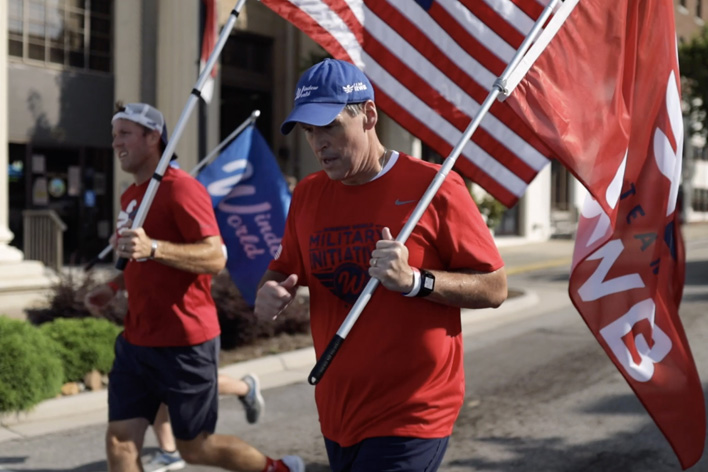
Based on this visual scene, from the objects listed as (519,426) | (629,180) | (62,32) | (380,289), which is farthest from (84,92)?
(380,289)

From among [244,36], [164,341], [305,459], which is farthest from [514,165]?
[244,36]

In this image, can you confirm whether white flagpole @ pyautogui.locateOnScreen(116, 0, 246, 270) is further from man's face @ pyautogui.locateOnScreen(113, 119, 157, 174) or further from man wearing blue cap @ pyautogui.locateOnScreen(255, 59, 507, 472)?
man wearing blue cap @ pyautogui.locateOnScreen(255, 59, 507, 472)

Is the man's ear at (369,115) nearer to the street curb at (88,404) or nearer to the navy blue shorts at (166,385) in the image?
the navy blue shorts at (166,385)

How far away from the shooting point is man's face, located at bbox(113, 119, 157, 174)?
13.9ft

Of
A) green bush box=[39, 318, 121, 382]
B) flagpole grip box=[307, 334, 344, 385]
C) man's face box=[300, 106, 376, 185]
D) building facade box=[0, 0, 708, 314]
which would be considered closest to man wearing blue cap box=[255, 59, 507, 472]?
man's face box=[300, 106, 376, 185]

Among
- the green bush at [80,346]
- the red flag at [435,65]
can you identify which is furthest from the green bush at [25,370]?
the red flag at [435,65]

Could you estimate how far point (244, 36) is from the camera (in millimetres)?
19609

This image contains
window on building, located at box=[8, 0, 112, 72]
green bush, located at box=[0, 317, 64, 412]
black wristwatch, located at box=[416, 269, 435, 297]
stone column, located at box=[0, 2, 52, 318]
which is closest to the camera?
black wristwatch, located at box=[416, 269, 435, 297]

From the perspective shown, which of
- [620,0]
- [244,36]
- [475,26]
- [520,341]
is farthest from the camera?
[244,36]

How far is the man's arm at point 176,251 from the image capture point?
3793mm

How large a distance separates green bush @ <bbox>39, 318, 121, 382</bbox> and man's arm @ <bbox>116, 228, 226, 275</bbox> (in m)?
3.04

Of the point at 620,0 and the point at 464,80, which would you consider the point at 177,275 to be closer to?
the point at 464,80

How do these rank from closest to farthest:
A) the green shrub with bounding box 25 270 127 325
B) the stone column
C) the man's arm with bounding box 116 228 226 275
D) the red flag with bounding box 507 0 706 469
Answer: the red flag with bounding box 507 0 706 469, the man's arm with bounding box 116 228 226 275, the green shrub with bounding box 25 270 127 325, the stone column

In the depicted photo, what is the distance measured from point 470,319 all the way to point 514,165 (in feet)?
22.7
